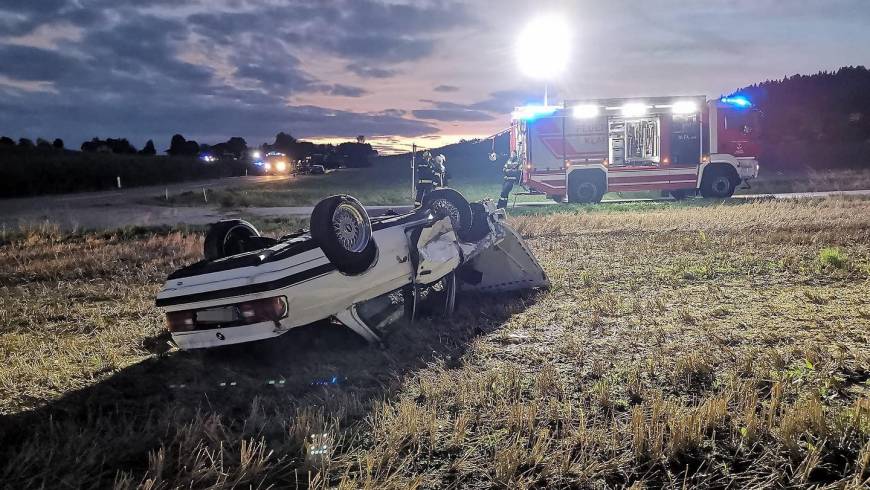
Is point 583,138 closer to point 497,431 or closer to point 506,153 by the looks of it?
point 506,153

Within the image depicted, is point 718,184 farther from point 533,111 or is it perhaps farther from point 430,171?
point 430,171

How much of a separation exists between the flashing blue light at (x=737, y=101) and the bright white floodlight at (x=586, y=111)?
398 centimetres

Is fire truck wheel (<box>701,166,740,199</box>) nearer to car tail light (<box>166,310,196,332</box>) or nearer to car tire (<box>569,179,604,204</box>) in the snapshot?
car tire (<box>569,179,604,204</box>)

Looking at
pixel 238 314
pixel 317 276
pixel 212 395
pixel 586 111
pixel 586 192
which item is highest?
pixel 586 111

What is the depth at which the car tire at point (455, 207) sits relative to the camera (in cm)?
668

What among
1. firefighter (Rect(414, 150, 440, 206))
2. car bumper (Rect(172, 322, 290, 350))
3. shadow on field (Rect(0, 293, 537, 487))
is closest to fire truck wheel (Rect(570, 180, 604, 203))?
firefighter (Rect(414, 150, 440, 206))

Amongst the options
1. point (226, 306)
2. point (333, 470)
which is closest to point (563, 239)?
point (226, 306)

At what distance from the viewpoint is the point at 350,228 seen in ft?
15.8

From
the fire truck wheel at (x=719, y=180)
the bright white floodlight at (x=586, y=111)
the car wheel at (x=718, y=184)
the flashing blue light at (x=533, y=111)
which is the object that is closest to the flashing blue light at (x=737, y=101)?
the fire truck wheel at (x=719, y=180)

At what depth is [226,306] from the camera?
4.29m

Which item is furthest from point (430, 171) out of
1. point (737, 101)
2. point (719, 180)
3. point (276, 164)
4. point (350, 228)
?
point (276, 164)

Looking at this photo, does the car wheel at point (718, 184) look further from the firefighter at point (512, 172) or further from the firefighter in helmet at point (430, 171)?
the firefighter in helmet at point (430, 171)

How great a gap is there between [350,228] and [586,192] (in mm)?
16855

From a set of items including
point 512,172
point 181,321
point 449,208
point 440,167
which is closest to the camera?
point 181,321
